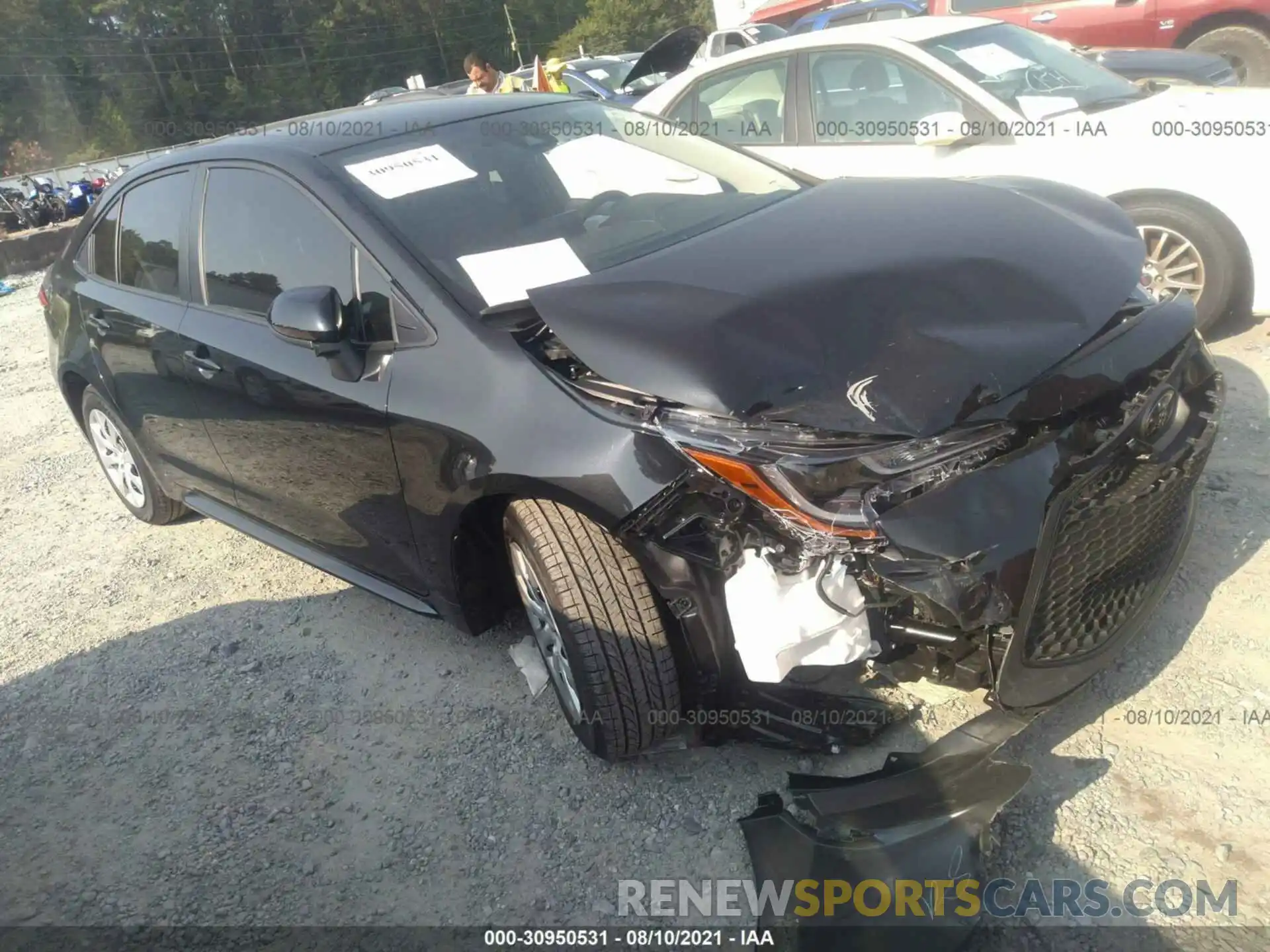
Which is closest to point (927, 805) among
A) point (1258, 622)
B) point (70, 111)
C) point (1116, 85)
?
point (1258, 622)

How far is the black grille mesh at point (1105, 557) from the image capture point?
2.00m

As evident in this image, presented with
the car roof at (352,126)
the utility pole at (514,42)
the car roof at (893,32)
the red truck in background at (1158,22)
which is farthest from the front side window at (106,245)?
the utility pole at (514,42)

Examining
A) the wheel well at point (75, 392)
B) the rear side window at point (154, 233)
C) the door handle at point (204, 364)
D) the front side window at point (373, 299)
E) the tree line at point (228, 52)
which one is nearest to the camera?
the front side window at point (373, 299)

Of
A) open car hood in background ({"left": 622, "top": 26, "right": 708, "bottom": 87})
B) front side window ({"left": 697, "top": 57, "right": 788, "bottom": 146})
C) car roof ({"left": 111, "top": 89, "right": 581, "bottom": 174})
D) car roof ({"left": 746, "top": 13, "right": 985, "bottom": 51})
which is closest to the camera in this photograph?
car roof ({"left": 111, "top": 89, "right": 581, "bottom": 174})

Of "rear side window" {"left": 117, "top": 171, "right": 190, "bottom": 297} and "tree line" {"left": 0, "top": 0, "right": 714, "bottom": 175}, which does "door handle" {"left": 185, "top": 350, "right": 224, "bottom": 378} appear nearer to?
"rear side window" {"left": 117, "top": 171, "right": 190, "bottom": 297}

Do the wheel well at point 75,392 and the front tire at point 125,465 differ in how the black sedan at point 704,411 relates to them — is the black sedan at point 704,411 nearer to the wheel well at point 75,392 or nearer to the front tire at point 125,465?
the front tire at point 125,465

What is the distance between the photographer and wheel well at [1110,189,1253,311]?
406 centimetres

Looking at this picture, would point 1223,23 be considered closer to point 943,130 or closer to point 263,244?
point 943,130

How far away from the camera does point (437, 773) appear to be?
272 cm

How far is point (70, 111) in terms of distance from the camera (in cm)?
4334

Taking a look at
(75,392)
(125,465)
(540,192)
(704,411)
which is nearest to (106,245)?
(75,392)

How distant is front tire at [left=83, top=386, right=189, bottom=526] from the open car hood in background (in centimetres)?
656

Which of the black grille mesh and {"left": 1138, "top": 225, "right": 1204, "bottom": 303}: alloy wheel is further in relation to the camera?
{"left": 1138, "top": 225, "right": 1204, "bottom": 303}: alloy wheel

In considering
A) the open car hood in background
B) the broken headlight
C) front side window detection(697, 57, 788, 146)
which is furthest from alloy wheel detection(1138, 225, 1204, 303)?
the open car hood in background
